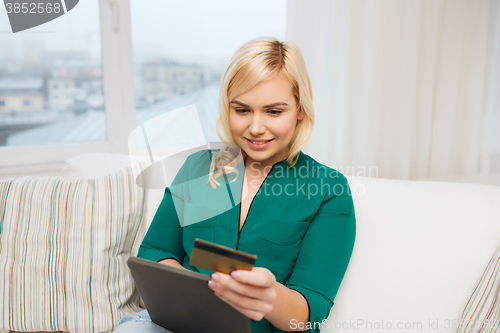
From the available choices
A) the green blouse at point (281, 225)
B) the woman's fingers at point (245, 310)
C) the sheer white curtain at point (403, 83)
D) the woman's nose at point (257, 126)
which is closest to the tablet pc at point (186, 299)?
the woman's fingers at point (245, 310)

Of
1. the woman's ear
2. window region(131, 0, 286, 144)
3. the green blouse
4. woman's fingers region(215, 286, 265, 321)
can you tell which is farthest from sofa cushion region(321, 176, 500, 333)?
window region(131, 0, 286, 144)

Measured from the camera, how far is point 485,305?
81 cm

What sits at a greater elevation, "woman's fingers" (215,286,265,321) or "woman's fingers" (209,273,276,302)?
"woman's fingers" (209,273,276,302)

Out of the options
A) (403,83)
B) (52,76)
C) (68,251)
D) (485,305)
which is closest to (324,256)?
(485,305)

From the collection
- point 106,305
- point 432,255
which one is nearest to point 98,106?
point 106,305

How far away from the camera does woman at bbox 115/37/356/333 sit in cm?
83

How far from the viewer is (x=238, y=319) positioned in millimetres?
660

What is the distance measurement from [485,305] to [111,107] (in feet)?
5.60

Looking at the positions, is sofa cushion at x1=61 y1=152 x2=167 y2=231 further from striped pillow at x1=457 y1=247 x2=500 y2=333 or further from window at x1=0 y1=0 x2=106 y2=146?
striped pillow at x1=457 y1=247 x2=500 y2=333

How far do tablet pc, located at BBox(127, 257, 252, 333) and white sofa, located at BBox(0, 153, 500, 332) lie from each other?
37 centimetres

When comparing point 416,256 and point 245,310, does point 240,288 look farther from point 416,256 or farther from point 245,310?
point 416,256

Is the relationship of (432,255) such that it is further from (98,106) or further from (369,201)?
(98,106)

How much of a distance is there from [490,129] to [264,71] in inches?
64.3

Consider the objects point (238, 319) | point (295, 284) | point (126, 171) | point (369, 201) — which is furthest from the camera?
point (126, 171)
